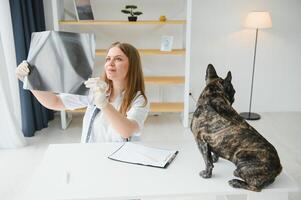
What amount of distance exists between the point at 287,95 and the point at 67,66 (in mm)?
3448

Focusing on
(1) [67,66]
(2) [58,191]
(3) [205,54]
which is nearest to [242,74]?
(3) [205,54]

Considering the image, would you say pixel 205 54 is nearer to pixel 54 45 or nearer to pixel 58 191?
pixel 54 45

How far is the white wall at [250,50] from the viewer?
3.87 metres

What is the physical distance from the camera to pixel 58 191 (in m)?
1.18

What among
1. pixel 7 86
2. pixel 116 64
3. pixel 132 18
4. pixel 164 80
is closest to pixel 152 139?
pixel 164 80

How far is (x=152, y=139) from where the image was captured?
131 inches

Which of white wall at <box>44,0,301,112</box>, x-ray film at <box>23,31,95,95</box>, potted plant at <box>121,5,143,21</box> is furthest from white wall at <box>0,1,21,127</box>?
x-ray film at <box>23,31,95,95</box>

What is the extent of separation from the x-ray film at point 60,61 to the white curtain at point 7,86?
1530mm

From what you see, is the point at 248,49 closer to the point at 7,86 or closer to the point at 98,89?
the point at 7,86

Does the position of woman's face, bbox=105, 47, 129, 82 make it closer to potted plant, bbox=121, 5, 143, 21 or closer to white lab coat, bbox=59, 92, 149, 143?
white lab coat, bbox=59, 92, 149, 143

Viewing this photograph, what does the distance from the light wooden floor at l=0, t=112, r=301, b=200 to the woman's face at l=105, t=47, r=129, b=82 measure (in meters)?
1.30

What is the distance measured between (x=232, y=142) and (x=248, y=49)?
9.94 feet

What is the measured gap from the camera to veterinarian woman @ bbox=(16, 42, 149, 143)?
1.52 m

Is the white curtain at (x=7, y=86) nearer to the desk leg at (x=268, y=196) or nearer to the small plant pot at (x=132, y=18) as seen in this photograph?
the small plant pot at (x=132, y=18)
